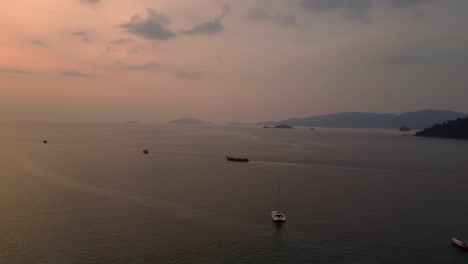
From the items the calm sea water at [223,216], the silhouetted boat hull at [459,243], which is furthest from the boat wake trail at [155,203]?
the silhouetted boat hull at [459,243]

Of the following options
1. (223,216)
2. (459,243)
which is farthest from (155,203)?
(459,243)

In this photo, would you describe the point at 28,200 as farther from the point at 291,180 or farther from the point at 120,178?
the point at 291,180

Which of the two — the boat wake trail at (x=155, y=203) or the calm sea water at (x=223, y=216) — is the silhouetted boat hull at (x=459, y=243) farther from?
the boat wake trail at (x=155, y=203)

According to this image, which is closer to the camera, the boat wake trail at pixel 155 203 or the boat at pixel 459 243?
the boat at pixel 459 243

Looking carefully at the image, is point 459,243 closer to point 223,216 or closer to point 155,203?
point 223,216

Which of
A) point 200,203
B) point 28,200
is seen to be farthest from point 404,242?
point 28,200

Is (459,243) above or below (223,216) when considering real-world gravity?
below

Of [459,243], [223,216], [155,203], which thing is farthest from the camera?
[155,203]

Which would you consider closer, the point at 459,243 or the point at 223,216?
the point at 459,243

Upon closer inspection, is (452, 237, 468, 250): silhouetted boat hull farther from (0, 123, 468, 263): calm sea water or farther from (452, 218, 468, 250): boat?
(0, 123, 468, 263): calm sea water

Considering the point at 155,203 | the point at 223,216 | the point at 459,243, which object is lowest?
the point at 459,243

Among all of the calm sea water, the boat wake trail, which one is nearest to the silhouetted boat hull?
the calm sea water
